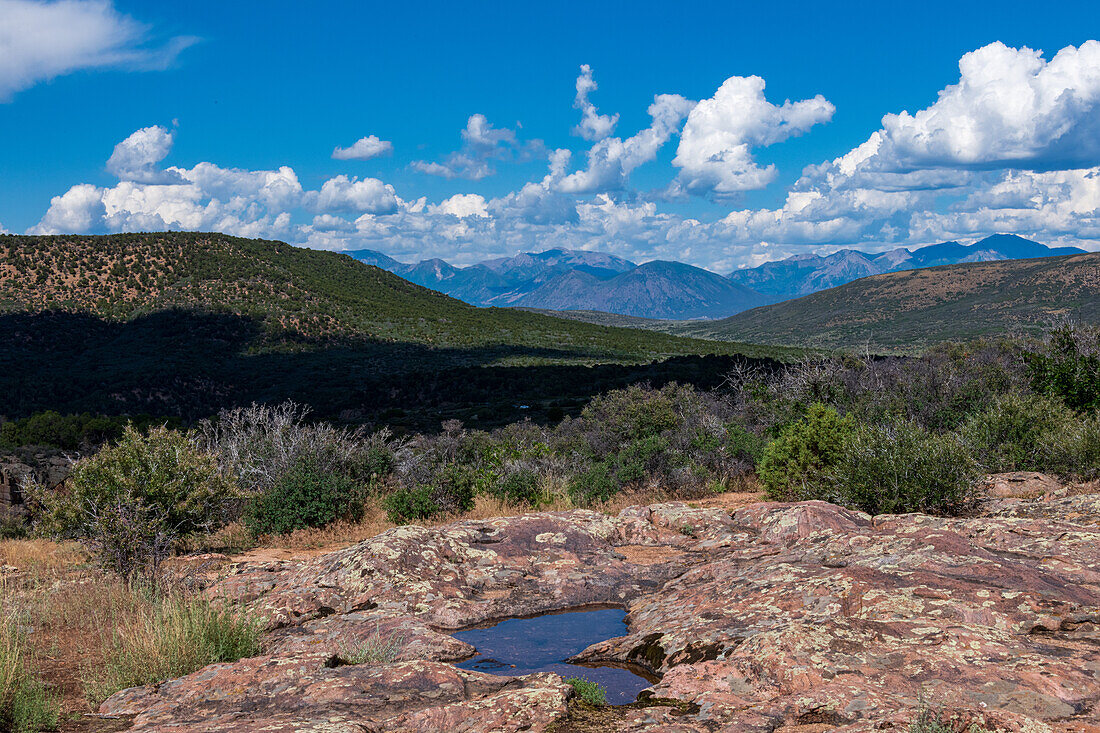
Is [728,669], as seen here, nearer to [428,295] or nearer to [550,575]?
[550,575]

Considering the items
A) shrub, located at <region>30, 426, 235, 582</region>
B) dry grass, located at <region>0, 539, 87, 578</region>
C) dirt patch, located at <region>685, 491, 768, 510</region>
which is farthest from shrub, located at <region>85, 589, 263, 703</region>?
dirt patch, located at <region>685, 491, 768, 510</region>

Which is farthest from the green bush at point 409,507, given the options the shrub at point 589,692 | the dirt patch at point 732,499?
the shrub at point 589,692

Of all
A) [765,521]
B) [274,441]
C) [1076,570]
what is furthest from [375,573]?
[274,441]

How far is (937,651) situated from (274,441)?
13656mm

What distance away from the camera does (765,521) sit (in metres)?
9.97

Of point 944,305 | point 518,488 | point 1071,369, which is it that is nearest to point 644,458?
point 518,488

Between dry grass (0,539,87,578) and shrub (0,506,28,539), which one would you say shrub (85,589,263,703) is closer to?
dry grass (0,539,87,578)

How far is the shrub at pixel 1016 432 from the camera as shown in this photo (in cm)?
1321

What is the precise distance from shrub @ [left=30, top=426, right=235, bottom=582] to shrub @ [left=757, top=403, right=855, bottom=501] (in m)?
9.51

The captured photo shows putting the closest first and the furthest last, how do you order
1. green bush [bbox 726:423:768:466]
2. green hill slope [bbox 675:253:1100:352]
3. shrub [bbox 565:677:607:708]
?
shrub [bbox 565:677:607:708] < green bush [bbox 726:423:768:466] < green hill slope [bbox 675:253:1100:352]

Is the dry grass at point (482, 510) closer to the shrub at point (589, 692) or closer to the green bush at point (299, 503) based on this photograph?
the green bush at point (299, 503)

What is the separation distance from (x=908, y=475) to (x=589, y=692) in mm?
7184

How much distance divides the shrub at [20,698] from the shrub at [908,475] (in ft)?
33.2

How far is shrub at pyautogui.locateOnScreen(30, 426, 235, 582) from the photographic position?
895cm
